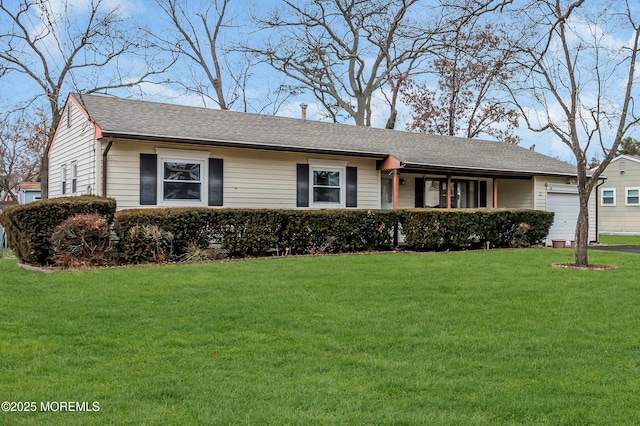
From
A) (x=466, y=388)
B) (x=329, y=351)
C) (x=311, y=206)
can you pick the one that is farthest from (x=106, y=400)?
(x=311, y=206)

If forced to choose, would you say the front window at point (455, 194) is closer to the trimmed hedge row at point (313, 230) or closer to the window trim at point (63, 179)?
the trimmed hedge row at point (313, 230)

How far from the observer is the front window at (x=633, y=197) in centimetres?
2702

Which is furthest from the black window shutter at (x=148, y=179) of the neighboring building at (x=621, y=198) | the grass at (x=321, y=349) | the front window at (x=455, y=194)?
the neighboring building at (x=621, y=198)

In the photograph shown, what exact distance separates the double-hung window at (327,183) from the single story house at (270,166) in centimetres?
3

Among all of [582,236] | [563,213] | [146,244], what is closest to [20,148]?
[146,244]

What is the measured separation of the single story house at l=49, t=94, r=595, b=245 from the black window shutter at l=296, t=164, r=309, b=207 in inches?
1.1

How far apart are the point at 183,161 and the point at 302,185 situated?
3323mm

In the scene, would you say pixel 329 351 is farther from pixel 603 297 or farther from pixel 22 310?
pixel 603 297

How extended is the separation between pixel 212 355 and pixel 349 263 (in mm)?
6192

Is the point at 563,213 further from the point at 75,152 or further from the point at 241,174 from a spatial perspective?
the point at 75,152

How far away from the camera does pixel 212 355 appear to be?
181 inches

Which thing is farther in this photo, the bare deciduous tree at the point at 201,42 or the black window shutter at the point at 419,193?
the bare deciduous tree at the point at 201,42

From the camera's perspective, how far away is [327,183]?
1528cm

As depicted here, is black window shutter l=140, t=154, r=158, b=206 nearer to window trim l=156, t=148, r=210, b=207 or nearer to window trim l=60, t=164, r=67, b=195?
window trim l=156, t=148, r=210, b=207
